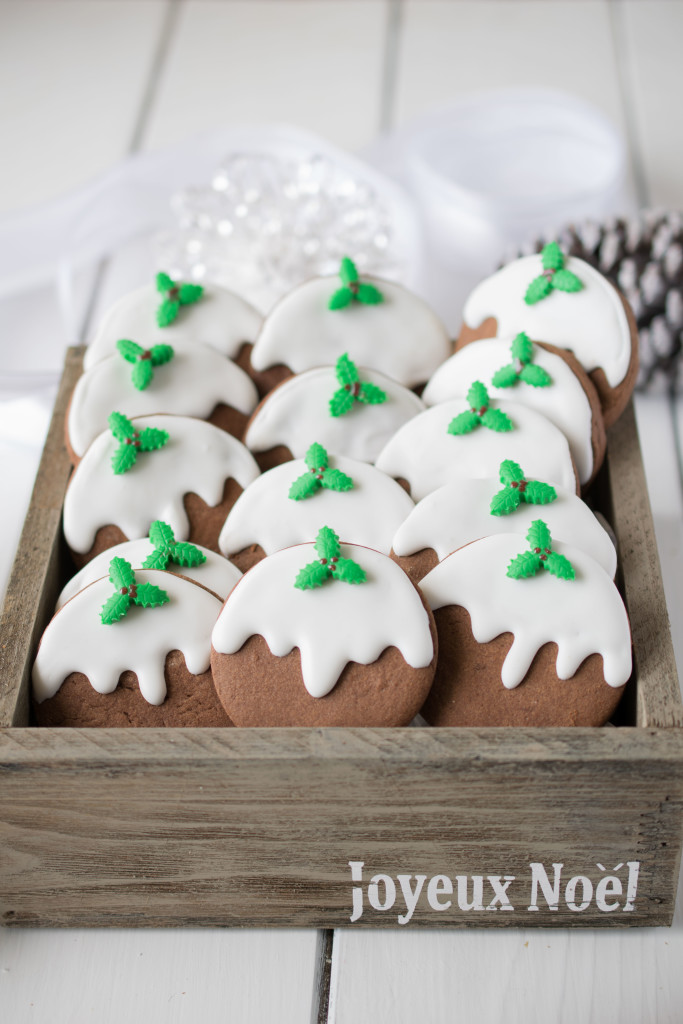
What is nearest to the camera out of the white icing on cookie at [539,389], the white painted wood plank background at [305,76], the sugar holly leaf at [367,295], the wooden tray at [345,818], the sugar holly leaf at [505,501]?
the wooden tray at [345,818]

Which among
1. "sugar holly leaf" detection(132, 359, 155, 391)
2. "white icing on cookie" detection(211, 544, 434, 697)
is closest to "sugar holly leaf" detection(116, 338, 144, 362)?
"sugar holly leaf" detection(132, 359, 155, 391)

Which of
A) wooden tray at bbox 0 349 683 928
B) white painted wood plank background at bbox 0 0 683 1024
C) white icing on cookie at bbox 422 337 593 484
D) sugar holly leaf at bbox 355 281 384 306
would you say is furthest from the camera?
white painted wood plank background at bbox 0 0 683 1024

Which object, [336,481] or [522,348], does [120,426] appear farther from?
[522,348]

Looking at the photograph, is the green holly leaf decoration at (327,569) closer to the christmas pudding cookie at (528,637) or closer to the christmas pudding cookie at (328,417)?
the christmas pudding cookie at (528,637)

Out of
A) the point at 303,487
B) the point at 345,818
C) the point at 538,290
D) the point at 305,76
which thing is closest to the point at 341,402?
the point at 303,487

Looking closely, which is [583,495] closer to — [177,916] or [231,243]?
[177,916]

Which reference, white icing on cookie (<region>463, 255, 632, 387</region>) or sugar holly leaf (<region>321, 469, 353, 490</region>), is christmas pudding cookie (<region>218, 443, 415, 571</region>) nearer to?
sugar holly leaf (<region>321, 469, 353, 490</region>)

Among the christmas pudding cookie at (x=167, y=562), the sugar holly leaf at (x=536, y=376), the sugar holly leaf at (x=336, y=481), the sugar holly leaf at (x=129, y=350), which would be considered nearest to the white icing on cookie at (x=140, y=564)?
the christmas pudding cookie at (x=167, y=562)
